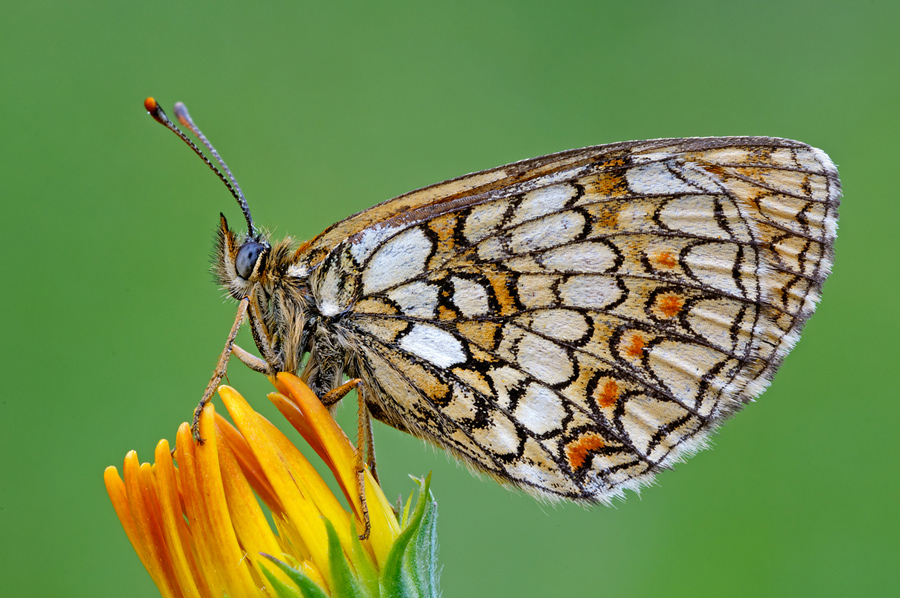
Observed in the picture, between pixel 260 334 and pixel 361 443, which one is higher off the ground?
pixel 260 334

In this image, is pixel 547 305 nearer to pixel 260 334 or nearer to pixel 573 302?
pixel 573 302

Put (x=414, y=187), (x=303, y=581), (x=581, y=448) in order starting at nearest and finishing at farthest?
(x=303, y=581)
(x=581, y=448)
(x=414, y=187)

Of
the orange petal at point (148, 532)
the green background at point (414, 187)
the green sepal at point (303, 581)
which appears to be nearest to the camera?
the green sepal at point (303, 581)

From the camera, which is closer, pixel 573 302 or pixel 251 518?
pixel 251 518

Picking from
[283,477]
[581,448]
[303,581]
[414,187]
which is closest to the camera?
[303,581]

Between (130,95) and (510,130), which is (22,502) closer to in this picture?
(130,95)

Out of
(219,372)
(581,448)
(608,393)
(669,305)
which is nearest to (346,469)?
(219,372)

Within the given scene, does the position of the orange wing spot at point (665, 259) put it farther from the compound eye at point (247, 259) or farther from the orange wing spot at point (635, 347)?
the compound eye at point (247, 259)

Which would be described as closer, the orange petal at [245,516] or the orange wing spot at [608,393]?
the orange petal at [245,516]

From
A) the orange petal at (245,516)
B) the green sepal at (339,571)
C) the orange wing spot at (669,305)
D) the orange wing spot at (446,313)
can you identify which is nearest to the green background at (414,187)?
the orange wing spot at (669,305)
